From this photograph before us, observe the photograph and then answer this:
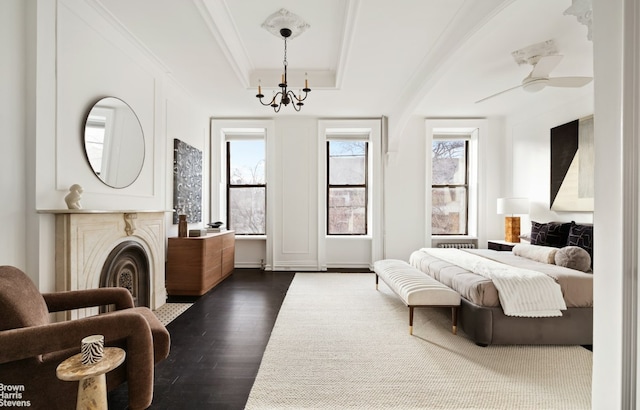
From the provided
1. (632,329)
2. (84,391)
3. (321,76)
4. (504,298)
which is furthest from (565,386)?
(321,76)

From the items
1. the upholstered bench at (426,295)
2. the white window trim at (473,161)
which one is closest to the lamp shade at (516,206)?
the white window trim at (473,161)

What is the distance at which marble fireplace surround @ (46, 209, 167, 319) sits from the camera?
2234mm

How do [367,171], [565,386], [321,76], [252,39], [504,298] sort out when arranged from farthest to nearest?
[367,171]
[321,76]
[252,39]
[504,298]
[565,386]

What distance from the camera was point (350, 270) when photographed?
5.58m

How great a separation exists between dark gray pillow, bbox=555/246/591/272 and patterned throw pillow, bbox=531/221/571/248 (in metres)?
0.79

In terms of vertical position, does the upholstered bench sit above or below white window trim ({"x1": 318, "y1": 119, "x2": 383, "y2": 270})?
below

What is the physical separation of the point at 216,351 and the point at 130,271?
4.54 ft

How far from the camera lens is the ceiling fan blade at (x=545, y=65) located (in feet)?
9.32

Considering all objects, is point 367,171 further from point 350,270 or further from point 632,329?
point 632,329

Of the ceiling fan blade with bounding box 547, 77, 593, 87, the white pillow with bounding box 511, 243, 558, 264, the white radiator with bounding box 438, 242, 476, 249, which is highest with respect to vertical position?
the ceiling fan blade with bounding box 547, 77, 593, 87

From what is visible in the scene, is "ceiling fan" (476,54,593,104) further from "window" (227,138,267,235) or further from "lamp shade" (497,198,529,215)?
"window" (227,138,267,235)

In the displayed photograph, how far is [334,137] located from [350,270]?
261cm

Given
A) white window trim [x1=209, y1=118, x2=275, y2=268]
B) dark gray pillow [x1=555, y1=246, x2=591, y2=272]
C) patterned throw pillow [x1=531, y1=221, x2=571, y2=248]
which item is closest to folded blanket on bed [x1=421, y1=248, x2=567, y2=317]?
dark gray pillow [x1=555, y1=246, x2=591, y2=272]

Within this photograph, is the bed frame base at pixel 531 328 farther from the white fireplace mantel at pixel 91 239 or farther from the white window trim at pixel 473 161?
the white fireplace mantel at pixel 91 239
